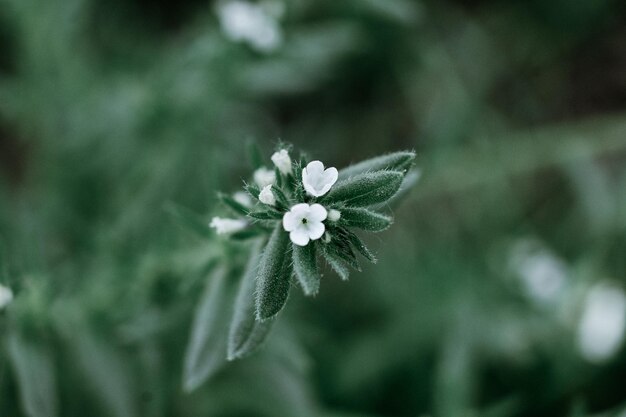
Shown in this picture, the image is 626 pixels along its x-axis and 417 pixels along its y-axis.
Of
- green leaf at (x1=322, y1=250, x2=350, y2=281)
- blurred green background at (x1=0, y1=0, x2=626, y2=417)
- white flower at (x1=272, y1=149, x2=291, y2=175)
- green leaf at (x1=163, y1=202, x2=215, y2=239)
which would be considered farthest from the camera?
blurred green background at (x1=0, y1=0, x2=626, y2=417)

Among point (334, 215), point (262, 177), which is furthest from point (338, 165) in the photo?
point (334, 215)

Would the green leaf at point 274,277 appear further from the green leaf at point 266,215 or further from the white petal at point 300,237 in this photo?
the white petal at point 300,237

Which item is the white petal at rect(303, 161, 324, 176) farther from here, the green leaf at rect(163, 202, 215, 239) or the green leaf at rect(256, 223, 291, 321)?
the green leaf at rect(163, 202, 215, 239)

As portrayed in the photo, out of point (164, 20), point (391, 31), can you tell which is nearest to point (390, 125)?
point (391, 31)

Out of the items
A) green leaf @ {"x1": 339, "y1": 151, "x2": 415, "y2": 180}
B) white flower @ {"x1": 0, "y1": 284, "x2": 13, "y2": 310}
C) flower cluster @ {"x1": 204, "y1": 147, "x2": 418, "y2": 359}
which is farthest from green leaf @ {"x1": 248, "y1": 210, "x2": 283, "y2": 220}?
white flower @ {"x1": 0, "y1": 284, "x2": 13, "y2": 310}

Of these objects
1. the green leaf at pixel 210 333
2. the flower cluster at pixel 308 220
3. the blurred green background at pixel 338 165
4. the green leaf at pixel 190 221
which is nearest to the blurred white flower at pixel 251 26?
the blurred green background at pixel 338 165

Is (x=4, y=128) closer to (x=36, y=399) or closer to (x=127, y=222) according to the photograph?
(x=127, y=222)
